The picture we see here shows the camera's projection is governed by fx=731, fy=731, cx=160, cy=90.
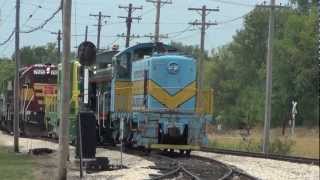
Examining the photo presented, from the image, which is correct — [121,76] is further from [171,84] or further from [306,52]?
[306,52]

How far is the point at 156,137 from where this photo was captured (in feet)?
89.1

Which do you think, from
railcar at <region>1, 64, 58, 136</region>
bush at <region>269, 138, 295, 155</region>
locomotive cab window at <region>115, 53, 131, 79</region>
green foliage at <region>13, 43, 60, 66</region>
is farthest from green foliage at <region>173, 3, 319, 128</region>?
green foliage at <region>13, 43, 60, 66</region>

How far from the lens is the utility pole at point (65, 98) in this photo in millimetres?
19062

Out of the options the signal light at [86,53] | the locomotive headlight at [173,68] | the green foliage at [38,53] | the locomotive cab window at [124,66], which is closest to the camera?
the signal light at [86,53]

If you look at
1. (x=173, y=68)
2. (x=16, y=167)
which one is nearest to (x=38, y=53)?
(x=173, y=68)

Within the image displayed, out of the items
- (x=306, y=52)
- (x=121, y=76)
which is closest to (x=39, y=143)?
(x=121, y=76)

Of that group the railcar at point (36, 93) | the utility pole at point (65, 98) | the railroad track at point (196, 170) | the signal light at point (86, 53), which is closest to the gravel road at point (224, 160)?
the railroad track at point (196, 170)

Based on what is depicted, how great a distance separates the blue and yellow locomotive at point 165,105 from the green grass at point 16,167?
373 centimetres

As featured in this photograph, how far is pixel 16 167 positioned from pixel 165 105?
6.38 meters

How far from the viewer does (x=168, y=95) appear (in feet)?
91.5

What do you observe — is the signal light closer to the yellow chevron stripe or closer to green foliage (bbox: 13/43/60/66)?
the yellow chevron stripe

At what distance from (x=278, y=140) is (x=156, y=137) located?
12.1 metres

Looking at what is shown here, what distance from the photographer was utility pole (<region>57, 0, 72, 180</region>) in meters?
19.1

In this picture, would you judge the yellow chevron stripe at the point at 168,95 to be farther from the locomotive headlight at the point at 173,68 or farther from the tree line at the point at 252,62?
the tree line at the point at 252,62
